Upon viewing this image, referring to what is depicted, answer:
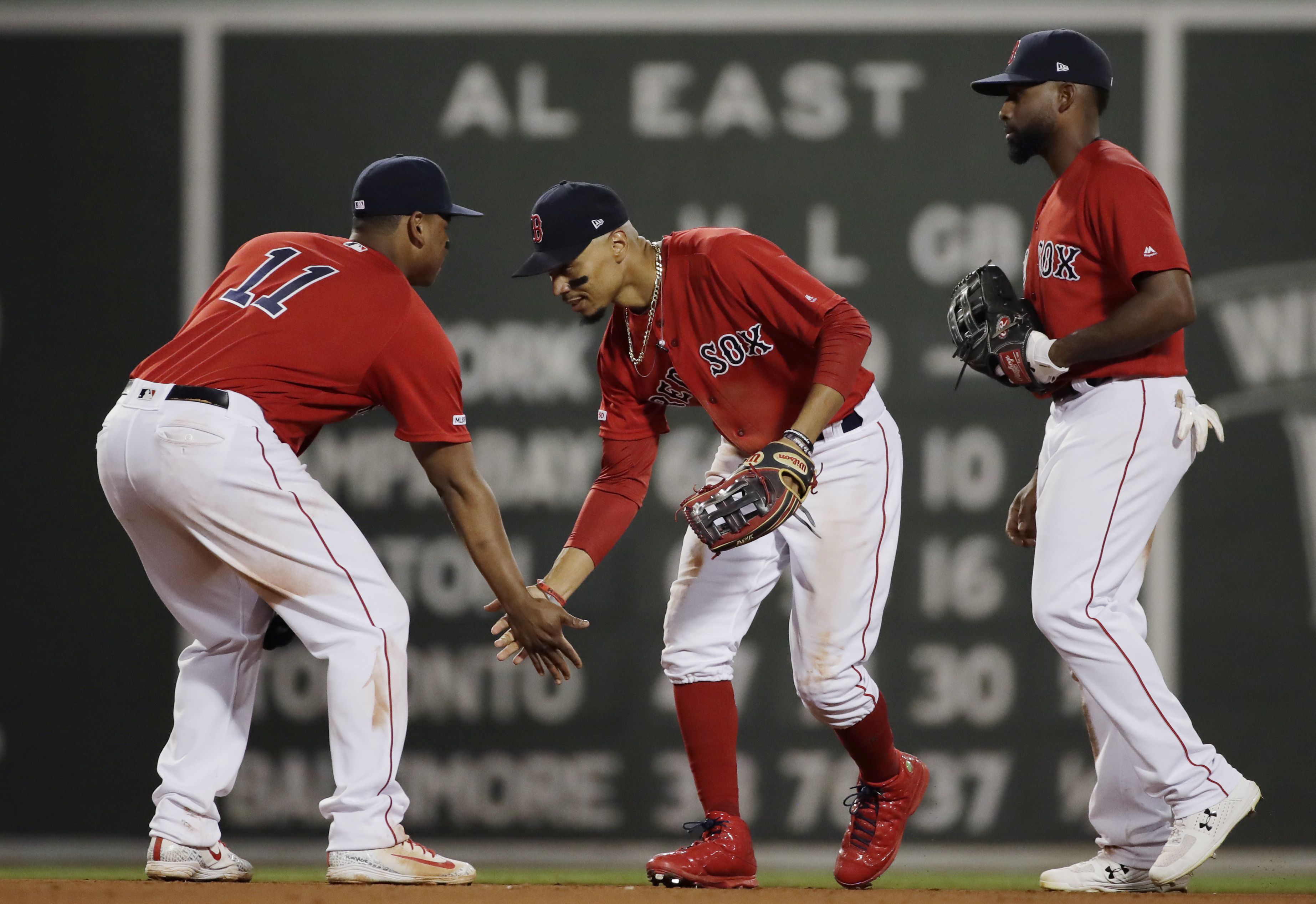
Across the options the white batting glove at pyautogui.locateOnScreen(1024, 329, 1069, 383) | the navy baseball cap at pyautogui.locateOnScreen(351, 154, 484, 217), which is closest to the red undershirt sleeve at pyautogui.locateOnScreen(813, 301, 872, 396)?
the white batting glove at pyautogui.locateOnScreen(1024, 329, 1069, 383)

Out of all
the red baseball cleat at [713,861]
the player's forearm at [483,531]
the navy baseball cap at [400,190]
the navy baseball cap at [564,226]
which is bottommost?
the red baseball cleat at [713,861]

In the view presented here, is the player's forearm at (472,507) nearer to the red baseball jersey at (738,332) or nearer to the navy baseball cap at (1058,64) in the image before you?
the red baseball jersey at (738,332)

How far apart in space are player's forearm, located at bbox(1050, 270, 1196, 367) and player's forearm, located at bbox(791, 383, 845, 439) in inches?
21.5

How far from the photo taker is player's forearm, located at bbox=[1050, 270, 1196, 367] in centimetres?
264

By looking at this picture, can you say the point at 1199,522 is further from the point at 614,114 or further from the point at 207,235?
the point at 207,235

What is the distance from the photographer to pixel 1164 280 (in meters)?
2.65

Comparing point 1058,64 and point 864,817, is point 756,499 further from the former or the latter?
point 1058,64

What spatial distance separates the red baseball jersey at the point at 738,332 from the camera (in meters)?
3.08

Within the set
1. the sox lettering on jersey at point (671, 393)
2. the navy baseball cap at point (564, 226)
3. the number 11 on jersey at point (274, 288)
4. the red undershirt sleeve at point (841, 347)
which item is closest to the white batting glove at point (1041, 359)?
the red undershirt sleeve at point (841, 347)

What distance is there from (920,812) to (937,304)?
1886mm

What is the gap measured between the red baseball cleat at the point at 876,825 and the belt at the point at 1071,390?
1.04m

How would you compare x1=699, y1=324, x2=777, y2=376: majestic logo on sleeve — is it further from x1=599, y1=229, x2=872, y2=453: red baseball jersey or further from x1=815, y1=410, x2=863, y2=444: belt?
x1=815, y1=410, x2=863, y2=444: belt

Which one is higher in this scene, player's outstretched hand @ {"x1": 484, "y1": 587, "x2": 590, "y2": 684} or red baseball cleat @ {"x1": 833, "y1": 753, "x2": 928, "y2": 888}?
player's outstretched hand @ {"x1": 484, "y1": 587, "x2": 590, "y2": 684}

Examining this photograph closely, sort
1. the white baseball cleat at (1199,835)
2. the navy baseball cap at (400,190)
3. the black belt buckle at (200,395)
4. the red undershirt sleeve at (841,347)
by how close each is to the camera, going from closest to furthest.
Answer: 1. the white baseball cleat at (1199,835)
2. the black belt buckle at (200,395)
3. the red undershirt sleeve at (841,347)
4. the navy baseball cap at (400,190)
